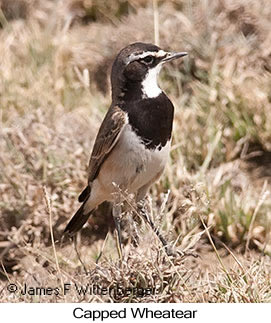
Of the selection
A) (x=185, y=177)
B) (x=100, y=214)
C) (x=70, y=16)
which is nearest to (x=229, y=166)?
(x=185, y=177)

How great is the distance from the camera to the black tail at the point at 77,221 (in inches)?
264

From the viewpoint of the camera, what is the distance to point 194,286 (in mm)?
5285

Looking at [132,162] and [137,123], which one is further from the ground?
[137,123]

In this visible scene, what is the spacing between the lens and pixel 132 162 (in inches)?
238

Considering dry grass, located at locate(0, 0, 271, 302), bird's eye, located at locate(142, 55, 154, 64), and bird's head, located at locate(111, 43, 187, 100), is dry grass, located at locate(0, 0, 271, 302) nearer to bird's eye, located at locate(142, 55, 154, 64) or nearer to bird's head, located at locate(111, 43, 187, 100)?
bird's head, located at locate(111, 43, 187, 100)

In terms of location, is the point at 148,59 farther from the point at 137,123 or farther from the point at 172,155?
the point at 172,155

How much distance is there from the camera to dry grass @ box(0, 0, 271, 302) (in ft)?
17.5

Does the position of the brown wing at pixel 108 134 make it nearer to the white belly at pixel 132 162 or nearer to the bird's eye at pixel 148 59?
the white belly at pixel 132 162

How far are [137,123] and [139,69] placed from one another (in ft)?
1.25

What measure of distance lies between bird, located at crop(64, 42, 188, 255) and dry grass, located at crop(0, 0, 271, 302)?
327 millimetres

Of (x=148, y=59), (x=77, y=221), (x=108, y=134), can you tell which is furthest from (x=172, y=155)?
(x=148, y=59)

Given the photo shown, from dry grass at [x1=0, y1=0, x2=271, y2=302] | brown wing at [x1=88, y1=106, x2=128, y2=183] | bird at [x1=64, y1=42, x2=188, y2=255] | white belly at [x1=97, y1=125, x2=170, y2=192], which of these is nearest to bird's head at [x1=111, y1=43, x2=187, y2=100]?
bird at [x1=64, y1=42, x2=188, y2=255]
